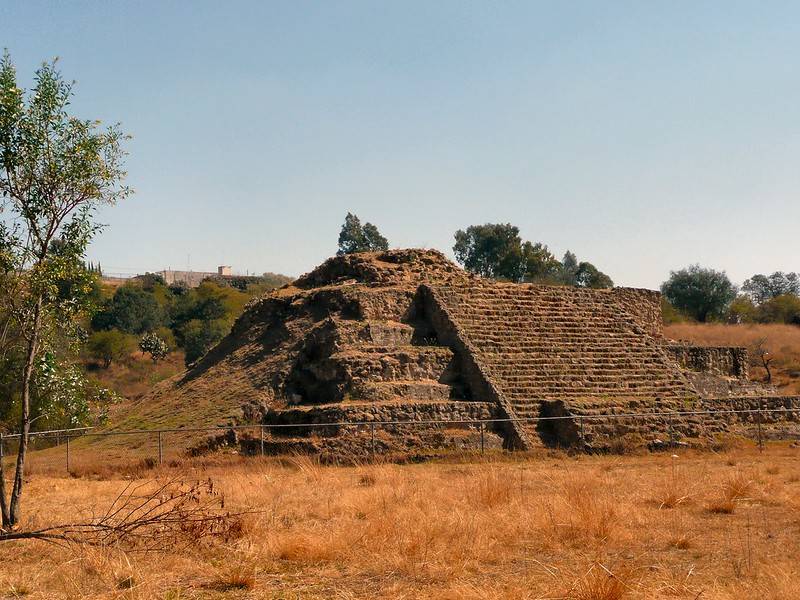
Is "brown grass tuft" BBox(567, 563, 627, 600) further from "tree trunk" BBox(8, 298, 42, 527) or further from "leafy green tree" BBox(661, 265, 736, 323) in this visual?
"leafy green tree" BBox(661, 265, 736, 323)

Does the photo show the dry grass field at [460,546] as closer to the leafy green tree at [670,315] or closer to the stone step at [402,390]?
the stone step at [402,390]

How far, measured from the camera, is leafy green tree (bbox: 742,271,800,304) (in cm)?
10012

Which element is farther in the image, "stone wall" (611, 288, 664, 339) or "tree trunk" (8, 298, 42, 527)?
"stone wall" (611, 288, 664, 339)

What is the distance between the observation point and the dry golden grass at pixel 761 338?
153ft

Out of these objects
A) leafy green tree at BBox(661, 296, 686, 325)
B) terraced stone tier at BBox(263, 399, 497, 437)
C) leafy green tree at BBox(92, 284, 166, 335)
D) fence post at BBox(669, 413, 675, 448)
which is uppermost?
leafy green tree at BBox(92, 284, 166, 335)

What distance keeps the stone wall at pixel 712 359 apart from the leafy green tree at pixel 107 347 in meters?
41.8

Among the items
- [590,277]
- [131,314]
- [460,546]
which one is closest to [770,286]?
[590,277]

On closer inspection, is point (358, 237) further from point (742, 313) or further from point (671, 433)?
point (671, 433)

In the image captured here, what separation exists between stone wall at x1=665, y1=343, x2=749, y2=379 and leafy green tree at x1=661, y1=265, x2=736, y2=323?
3825cm

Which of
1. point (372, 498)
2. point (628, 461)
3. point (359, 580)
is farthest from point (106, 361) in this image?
point (359, 580)

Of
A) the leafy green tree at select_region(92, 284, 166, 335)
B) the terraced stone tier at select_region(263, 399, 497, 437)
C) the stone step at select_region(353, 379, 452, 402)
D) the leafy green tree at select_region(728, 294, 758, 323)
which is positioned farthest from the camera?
the leafy green tree at select_region(92, 284, 166, 335)

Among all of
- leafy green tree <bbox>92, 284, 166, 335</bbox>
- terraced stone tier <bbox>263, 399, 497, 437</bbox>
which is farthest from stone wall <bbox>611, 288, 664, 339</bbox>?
leafy green tree <bbox>92, 284, 166, 335</bbox>

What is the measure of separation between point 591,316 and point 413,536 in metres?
18.8

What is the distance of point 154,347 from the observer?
60844 mm
